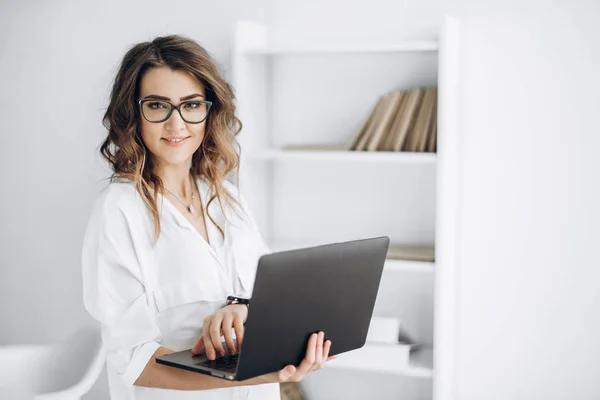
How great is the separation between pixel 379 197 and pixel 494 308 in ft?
1.86

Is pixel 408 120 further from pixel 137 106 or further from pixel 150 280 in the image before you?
pixel 150 280

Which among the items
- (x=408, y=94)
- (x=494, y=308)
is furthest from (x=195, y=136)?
(x=494, y=308)

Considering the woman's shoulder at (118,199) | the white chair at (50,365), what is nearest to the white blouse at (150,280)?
the woman's shoulder at (118,199)

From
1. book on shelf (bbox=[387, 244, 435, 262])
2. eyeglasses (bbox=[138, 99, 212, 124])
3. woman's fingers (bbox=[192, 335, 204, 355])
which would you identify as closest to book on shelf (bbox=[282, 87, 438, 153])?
book on shelf (bbox=[387, 244, 435, 262])

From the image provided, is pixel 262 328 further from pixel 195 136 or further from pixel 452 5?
pixel 452 5

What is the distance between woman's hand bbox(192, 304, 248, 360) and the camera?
146 cm

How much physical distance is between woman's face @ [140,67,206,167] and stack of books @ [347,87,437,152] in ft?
2.67

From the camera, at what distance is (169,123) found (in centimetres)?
163

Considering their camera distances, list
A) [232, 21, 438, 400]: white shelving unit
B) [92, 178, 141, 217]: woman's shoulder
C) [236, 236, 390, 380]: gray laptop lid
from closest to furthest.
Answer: [236, 236, 390, 380]: gray laptop lid → [92, 178, 141, 217]: woman's shoulder → [232, 21, 438, 400]: white shelving unit

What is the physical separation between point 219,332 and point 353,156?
38.5 inches

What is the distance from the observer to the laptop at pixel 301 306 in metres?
1.23

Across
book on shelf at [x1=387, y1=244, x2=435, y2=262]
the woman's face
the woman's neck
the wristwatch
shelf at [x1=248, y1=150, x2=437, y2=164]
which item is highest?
the woman's face

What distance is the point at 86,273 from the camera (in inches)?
60.3

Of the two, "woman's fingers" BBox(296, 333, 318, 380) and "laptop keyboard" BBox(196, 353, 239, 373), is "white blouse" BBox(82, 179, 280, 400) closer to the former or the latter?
"laptop keyboard" BBox(196, 353, 239, 373)
